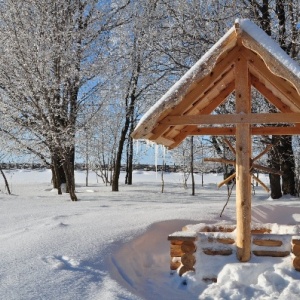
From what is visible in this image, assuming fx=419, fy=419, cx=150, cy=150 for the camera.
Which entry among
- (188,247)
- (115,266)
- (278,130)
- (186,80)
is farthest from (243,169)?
(115,266)

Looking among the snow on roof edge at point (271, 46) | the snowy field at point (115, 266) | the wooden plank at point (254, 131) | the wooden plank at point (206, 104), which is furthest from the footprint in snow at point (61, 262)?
the snow on roof edge at point (271, 46)

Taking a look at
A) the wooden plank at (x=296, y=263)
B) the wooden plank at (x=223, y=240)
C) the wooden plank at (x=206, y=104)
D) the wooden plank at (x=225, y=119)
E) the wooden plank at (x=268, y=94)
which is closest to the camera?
the wooden plank at (x=296, y=263)

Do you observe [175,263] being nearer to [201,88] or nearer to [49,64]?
[201,88]

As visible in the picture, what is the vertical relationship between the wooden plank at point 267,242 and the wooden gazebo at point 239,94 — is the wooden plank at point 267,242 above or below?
below

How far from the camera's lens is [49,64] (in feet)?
42.1

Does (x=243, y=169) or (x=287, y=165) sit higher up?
(x=287, y=165)

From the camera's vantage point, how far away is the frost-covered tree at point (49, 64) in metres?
12.7

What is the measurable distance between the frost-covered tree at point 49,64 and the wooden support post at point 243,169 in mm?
7902

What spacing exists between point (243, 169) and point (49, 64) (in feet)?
29.6

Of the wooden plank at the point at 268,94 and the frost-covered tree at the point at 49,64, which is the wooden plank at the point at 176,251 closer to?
the wooden plank at the point at 268,94

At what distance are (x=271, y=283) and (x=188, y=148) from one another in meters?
18.8

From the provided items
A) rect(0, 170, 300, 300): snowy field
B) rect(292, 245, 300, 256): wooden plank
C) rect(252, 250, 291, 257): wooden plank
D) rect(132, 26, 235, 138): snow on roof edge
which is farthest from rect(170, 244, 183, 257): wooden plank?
rect(132, 26, 235, 138): snow on roof edge

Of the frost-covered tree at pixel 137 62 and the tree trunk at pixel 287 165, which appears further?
the frost-covered tree at pixel 137 62

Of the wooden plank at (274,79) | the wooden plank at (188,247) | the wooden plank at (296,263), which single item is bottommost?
the wooden plank at (296,263)
